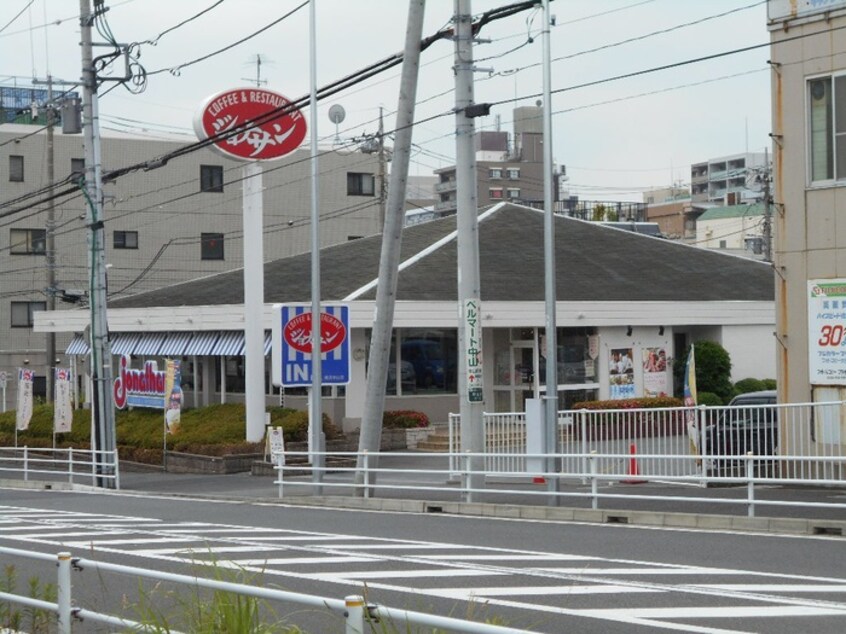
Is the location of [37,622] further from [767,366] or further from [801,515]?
[767,366]

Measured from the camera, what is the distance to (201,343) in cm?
4325

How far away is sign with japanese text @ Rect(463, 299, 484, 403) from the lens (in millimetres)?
23125

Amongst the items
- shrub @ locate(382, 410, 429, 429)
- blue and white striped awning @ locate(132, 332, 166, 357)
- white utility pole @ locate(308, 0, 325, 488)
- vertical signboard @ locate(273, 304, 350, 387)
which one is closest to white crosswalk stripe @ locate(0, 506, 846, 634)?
white utility pole @ locate(308, 0, 325, 488)

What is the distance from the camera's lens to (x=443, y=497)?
996 inches

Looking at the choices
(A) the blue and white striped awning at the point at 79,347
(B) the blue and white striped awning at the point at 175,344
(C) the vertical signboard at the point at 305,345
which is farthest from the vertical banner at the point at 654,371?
(A) the blue and white striped awning at the point at 79,347

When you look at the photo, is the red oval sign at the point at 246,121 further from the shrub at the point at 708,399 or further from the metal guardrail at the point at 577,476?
the shrub at the point at 708,399

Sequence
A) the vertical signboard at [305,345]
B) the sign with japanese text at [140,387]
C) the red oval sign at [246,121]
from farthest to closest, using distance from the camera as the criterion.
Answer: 1. the sign with japanese text at [140,387]
2. the red oval sign at [246,121]
3. the vertical signboard at [305,345]

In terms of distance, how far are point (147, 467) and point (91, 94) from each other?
11628 millimetres

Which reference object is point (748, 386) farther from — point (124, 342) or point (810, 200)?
point (124, 342)

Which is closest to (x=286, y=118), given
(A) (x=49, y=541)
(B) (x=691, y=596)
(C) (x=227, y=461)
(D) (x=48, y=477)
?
(C) (x=227, y=461)

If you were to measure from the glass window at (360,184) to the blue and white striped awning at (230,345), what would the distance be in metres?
27.9

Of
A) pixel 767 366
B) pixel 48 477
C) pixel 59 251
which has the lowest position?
pixel 48 477

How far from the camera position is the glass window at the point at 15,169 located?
64.8 m

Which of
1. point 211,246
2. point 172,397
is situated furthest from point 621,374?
point 211,246
